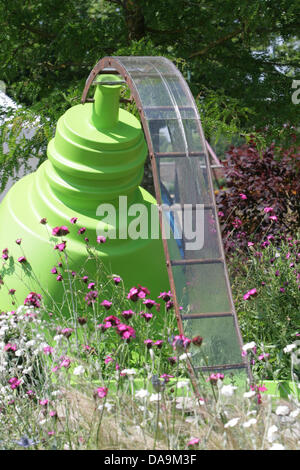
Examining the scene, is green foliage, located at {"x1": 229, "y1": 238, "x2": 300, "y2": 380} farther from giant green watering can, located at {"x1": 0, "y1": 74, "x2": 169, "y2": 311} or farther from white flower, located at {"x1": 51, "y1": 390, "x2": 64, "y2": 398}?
white flower, located at {"x1": 51, "y1": 390, "x2": 64, "y2": 398}

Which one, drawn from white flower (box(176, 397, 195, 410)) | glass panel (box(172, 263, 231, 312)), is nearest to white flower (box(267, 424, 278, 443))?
white flower (box(176, 397, 195, 410))

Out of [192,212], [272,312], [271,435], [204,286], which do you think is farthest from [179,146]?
[271,435]

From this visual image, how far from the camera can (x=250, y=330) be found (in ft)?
13.5

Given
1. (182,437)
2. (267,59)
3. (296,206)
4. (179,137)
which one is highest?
(267,59)

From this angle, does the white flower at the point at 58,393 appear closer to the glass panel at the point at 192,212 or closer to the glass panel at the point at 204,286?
the glass panel at the point at 192,212

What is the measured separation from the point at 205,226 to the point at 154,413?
1.35 meters

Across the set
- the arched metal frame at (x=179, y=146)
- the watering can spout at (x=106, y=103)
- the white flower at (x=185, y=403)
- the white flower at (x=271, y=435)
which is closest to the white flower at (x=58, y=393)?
the white flower at (x=185, y=403)

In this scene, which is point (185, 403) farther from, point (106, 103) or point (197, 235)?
point (106, 103)

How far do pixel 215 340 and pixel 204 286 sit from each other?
33 cm

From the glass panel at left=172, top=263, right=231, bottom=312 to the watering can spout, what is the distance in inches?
58.0

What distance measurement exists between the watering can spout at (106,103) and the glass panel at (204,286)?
58.0 inches

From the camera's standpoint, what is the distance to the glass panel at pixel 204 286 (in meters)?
3.67
